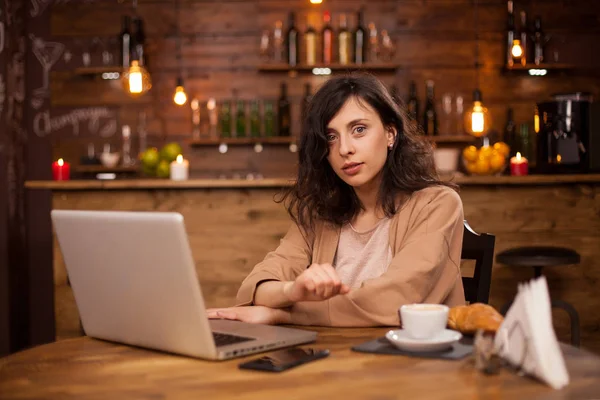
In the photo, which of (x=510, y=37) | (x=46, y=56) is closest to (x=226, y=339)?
(x=510, y=37)

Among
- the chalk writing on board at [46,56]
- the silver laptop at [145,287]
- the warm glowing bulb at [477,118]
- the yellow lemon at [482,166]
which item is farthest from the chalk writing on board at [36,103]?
the silver laptop at [145,287]

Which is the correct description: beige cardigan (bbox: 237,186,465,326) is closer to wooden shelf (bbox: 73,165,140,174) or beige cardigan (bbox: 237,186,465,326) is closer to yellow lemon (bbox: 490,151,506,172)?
yellow lemon (bbox: 490,151,506,172)

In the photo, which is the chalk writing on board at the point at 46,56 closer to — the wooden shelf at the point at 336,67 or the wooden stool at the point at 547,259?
the wooden shelf at the point at 336,67

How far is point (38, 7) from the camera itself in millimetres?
5512

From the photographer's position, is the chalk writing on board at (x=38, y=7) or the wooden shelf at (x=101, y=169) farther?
the chalk writing on board at (x=38, y=7)

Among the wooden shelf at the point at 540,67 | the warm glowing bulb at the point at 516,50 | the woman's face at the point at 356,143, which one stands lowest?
the woman's face at the point at 356,143

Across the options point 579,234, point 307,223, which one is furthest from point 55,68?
point 307,223

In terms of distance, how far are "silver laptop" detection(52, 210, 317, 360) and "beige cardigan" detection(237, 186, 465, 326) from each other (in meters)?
0.18

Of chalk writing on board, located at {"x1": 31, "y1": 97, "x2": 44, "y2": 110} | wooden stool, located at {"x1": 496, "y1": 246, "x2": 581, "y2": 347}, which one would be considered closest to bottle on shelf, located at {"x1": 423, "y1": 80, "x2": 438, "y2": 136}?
wooden stool, located at {"x1": 496, "y1": 246, "x2": 581, "y2": 347}

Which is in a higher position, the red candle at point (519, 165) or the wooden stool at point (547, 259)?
the red candle at point (519, 165)

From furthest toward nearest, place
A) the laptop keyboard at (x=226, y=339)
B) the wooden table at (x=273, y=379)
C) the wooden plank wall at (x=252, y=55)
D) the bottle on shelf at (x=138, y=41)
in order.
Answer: the wooden plank wall at (x=252, y=55), the bottle on shelf at (x=138, y=41), the laptop keyboard at (x=226, y=339), the wooden table at (x=273, y=379)

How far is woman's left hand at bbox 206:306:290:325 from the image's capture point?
5.41 feet

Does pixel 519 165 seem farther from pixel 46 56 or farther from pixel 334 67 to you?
pixel 46 56

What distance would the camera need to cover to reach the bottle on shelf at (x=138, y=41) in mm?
5223
